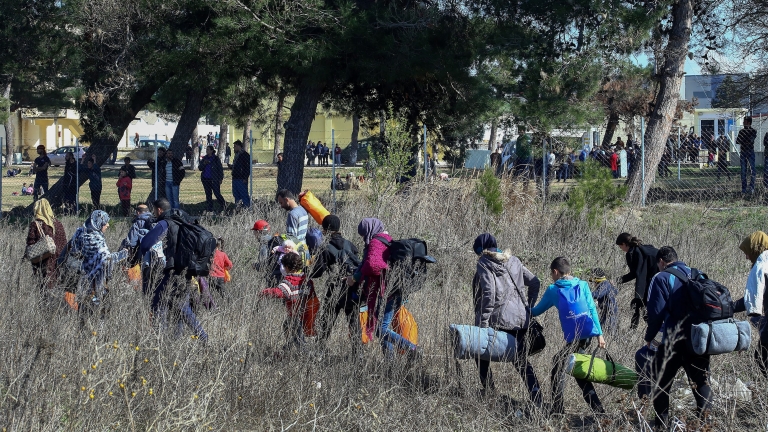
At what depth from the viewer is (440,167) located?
1725 cm

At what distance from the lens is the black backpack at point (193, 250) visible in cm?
757

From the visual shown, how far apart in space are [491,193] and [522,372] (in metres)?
6.94

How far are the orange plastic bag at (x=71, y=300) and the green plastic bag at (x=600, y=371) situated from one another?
4.35 metres

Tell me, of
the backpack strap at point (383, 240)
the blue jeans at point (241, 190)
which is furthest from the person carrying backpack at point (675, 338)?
the blue jeans at point (241, 190)

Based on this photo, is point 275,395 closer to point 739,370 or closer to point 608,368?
point 608,368

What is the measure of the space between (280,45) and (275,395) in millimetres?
10140

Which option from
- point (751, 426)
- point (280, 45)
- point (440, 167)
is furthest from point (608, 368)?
point (440, 167)

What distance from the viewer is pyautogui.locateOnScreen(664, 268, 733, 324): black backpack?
5.53 metres

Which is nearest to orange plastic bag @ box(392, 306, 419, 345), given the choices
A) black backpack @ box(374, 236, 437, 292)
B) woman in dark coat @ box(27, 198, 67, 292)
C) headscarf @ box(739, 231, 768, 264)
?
black backpack @ box(374, 236, 437, 292)

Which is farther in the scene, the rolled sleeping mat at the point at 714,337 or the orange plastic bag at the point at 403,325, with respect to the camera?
the orange plastic bag at the point at 403,325

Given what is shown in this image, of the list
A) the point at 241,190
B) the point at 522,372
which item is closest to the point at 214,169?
the point at 241,190

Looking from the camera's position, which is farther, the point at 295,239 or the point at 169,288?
the point at 295,239

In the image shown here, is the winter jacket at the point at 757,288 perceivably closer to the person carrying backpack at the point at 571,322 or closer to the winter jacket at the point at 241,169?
the person carrying backpack at the point at 571,322

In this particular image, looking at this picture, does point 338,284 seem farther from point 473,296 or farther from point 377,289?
point 473,296
